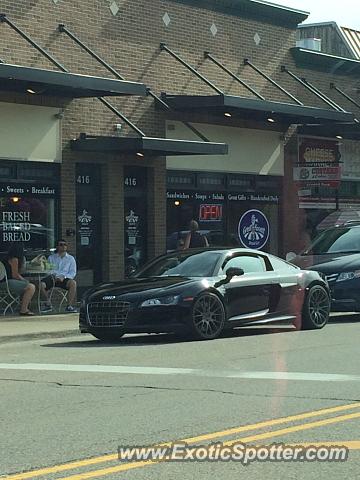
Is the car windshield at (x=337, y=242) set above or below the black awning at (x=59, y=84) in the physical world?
below

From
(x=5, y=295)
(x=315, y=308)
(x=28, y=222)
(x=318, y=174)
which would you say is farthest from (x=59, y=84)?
(x=318, y=174)

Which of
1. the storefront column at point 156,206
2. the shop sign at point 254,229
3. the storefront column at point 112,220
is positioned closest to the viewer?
the storefront column at point 112,220

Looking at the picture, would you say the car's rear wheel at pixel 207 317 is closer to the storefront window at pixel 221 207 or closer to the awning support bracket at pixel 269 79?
the storefront window at pixel 221 207

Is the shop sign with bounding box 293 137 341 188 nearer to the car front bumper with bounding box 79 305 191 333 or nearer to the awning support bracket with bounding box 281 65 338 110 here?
the awning support bracket with bounding box 281 65 338 110

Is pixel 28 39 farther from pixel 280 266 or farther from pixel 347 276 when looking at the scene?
pixel 347 276

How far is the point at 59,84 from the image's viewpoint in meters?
17.9

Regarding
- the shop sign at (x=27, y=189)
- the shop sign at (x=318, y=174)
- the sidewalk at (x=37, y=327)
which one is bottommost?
the sidewalk at (x=37, y=327)

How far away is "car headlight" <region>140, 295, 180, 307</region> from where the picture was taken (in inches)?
530

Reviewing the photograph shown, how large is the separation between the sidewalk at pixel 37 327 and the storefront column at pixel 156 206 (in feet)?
13.1

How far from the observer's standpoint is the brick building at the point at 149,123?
19.3 meters

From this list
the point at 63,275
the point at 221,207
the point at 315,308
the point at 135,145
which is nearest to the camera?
the point at 315,308

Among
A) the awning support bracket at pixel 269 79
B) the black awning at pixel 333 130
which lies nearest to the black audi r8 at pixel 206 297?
Answer: the awning support bracket at pixel 269 79

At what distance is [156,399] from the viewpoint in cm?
884

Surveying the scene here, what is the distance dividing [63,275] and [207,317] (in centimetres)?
566
